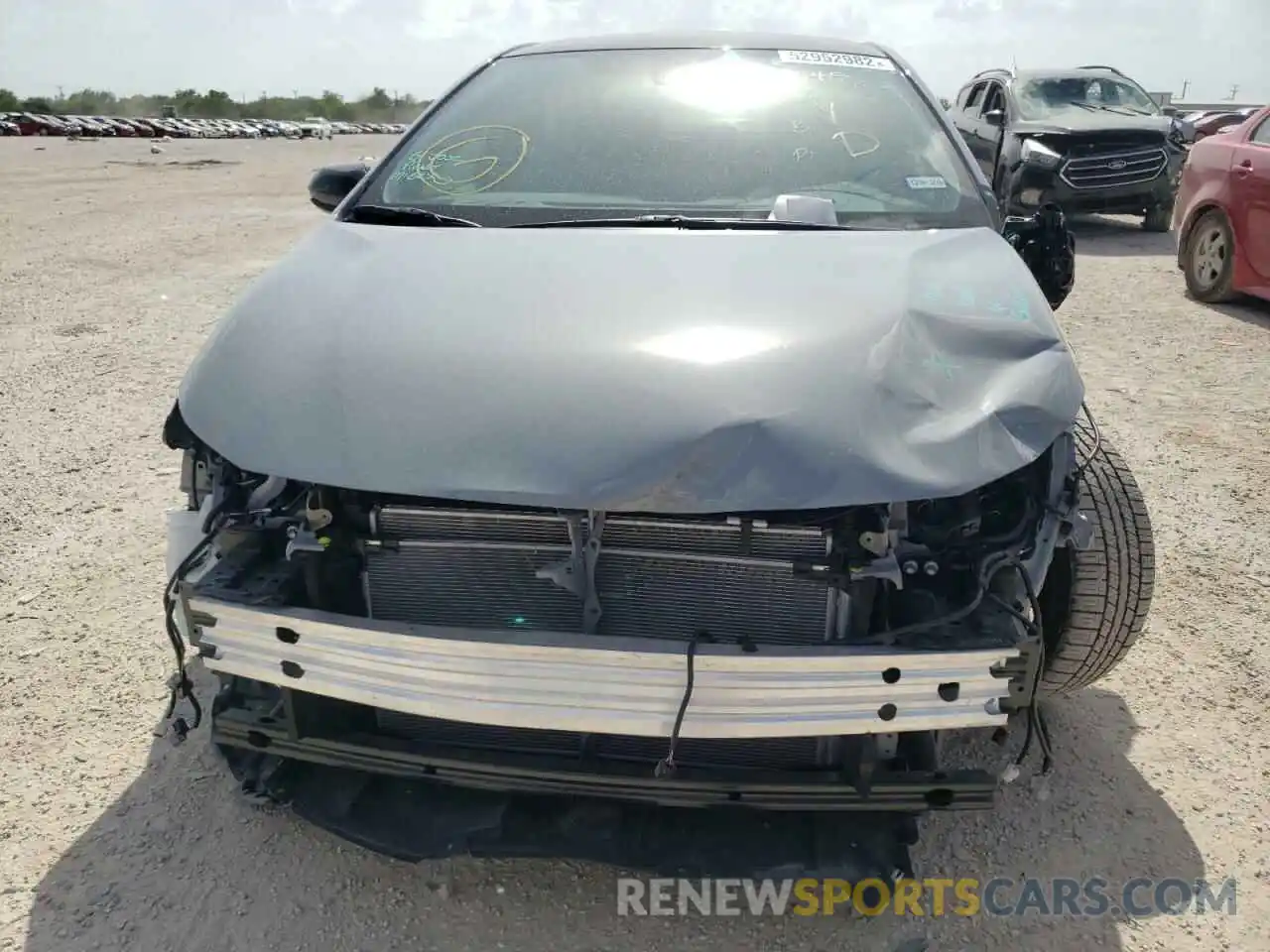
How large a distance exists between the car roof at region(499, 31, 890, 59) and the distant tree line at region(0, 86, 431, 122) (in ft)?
218


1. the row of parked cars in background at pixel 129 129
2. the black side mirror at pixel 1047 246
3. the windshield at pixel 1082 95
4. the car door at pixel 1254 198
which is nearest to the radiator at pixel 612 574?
the black side mirror at pixel 1047 246

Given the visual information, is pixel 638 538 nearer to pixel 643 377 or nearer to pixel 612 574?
pixel 612 574

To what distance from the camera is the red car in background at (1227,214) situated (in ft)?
21.6

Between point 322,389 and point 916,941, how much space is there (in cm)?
163

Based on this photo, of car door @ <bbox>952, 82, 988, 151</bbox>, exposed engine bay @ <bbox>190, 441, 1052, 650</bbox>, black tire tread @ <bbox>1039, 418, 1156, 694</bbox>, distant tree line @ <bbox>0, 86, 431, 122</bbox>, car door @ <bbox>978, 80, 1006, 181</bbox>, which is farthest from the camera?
distant tree line @ <bbox>0, 86, 431, 122</bbox>

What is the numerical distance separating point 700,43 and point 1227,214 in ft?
18.1

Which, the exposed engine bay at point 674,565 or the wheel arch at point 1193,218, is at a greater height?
the exposed engine bay at point 674,565

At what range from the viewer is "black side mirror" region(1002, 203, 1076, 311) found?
2.82 meters

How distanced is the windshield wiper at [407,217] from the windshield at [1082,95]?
31.3 ft

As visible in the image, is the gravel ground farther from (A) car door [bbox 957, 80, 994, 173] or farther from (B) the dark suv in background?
(A) car door [bbox 957, 80, 994, 173]

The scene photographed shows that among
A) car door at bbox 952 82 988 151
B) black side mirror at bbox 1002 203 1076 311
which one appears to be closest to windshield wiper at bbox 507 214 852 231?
black side mirror at bbox 1002 203 1076 311

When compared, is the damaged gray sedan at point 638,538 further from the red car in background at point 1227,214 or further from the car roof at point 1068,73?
the car roof at point 1068,73

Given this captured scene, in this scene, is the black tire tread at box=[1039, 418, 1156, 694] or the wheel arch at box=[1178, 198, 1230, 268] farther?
the wheel arch at box=[1178, 198, 1230, 268]

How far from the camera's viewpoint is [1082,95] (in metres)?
10.5
